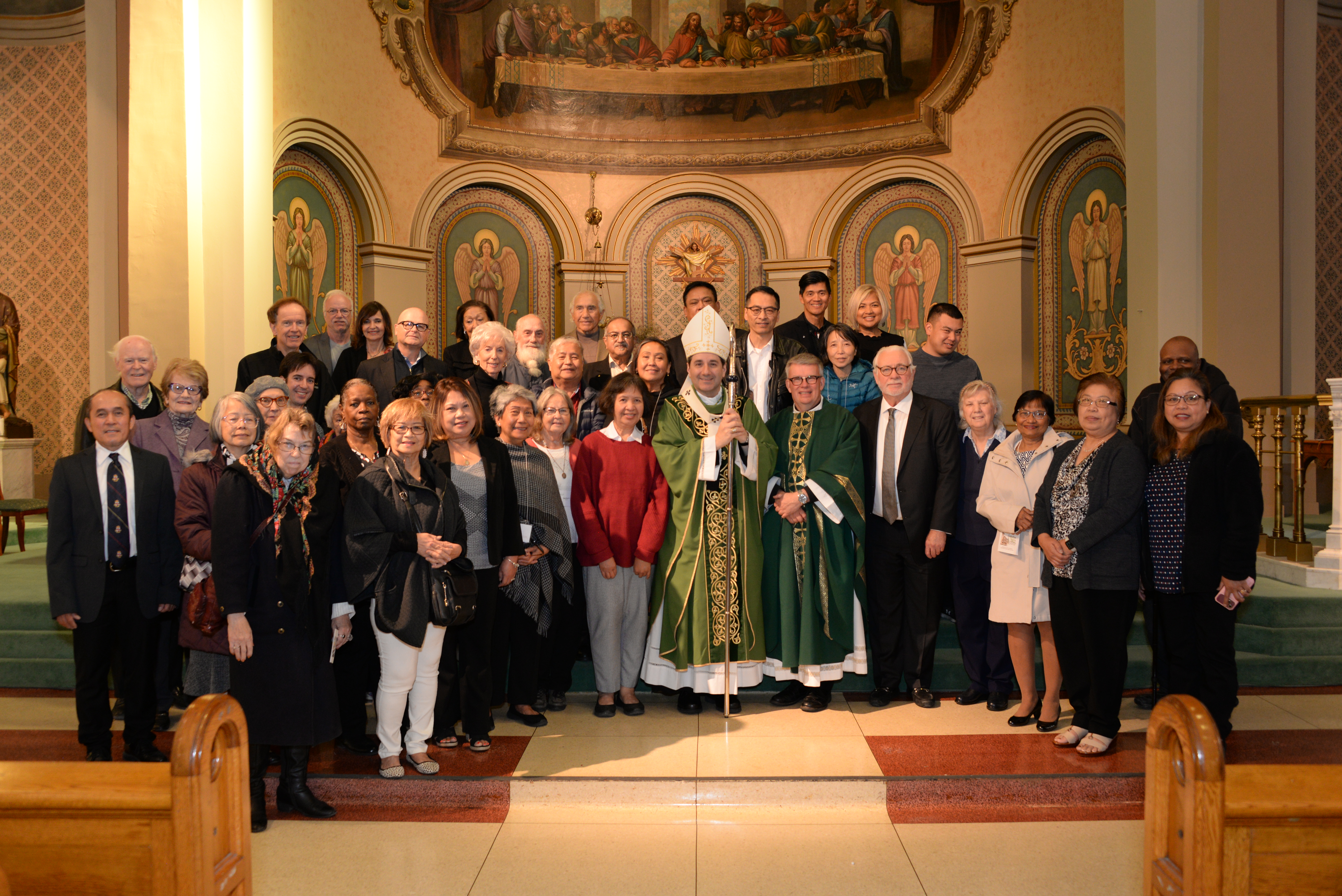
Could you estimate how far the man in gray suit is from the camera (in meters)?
3.74

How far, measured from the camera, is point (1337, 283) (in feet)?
29.4

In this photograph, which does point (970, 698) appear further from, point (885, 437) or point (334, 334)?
point (334, 334)

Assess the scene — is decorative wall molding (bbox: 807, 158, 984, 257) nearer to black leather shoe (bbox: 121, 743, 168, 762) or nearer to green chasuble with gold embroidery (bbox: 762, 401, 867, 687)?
green chasuble with gold embroidery (bbox: 762, 401, 867, 687)

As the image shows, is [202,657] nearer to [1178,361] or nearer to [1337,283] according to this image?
[1178,361]

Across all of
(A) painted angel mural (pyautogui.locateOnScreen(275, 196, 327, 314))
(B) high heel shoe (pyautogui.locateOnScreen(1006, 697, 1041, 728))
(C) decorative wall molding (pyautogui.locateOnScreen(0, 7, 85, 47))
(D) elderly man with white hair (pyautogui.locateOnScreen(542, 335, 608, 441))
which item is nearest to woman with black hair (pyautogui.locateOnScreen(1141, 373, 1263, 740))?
(B) high heel shoe (pyautogui.locateOnScreen(1006, 697, 1041, 728))

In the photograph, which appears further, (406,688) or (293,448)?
(406,688)

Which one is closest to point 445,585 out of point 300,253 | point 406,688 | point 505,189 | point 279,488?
point 406,688

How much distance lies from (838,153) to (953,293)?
7.10 feet

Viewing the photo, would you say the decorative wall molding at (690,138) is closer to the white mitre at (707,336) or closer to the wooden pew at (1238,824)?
the white mitre at (707,336)

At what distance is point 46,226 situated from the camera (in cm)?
952

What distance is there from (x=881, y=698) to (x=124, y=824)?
3560mm

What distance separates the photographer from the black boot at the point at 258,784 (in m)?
3.46

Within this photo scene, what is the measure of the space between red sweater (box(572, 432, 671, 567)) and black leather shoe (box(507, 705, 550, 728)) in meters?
0.73

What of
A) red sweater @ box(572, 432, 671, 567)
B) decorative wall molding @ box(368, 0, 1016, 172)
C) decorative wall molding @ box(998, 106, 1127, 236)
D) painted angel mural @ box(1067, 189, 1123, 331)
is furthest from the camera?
decorative wall molding @ box(368, 0, 1016, 172)
